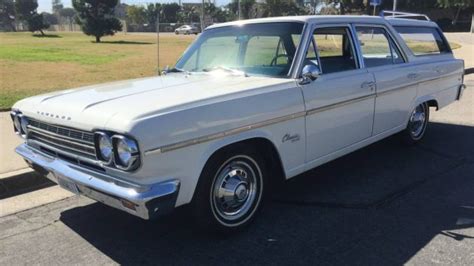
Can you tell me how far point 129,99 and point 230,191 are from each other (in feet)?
3.54

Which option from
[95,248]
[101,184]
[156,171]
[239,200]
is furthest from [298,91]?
[95,248]

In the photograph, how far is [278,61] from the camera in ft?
15.1

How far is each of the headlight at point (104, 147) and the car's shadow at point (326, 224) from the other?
0.83m

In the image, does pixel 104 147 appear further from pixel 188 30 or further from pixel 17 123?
pixel 188 30

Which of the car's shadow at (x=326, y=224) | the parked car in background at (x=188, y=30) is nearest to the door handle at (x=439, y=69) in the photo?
the car's shadow at (x=326, y=224)

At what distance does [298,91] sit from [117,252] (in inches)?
79.8

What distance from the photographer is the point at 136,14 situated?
370 ft

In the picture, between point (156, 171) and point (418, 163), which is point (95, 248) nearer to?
point (156, 171)

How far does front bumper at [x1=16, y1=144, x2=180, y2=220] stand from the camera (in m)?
3.19

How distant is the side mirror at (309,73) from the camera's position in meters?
4.21

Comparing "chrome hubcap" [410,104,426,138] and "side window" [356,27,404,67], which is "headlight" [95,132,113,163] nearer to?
"side window" [356,27,404,67]

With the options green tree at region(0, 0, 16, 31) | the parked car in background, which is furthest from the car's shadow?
green tree at region(0, 0, 16, 31)

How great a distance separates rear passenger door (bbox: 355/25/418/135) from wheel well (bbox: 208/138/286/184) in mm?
1653

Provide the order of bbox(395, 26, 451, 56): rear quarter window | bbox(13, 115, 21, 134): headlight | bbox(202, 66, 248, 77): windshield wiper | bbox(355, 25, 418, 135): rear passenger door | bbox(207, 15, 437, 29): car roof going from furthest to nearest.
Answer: bbox(395, 26, 451, 56): rear quarter window → bbox(355, 25, 418, 135): rear passenger door → bbox(207, 15, 437, 29): car roof → bbox(202, 66, 248, 77): windshield wiper → bbox(13, 115, 21, 134): headlight
